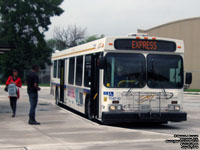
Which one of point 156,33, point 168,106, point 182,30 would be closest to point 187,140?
point 168,106

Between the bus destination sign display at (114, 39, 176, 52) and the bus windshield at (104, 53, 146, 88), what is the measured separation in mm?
274

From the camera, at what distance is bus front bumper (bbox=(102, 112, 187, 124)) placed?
42.1 ft

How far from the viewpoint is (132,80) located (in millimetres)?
13242

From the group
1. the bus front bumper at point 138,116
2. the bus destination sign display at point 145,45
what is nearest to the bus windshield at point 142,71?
the bus destination sign display at point 145,45

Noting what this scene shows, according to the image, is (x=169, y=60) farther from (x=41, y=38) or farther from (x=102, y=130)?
(x=41, y=38)

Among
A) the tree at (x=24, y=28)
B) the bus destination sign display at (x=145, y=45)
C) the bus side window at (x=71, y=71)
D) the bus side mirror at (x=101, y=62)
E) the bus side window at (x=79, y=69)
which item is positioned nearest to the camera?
the bus side mirror at (x=101, y=62)

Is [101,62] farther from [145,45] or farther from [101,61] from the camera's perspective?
[145,45]

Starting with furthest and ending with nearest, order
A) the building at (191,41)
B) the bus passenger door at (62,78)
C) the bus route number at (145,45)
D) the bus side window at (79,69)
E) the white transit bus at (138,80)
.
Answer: the building at (191,41)
the bus passenger door at (62,78)
the bus side window at (79,69)
the bus route number at (145,45)
the white transit bus at (138,80)

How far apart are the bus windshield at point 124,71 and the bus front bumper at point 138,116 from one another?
88 centimetres

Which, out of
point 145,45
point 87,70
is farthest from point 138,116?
point 87,70

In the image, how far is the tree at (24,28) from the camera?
64.7 m

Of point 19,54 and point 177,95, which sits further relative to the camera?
point 19,54

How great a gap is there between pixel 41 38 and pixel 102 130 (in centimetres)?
5603

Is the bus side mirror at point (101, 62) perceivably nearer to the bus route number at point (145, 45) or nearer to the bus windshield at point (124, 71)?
the bus windshield at point (124, 71)
